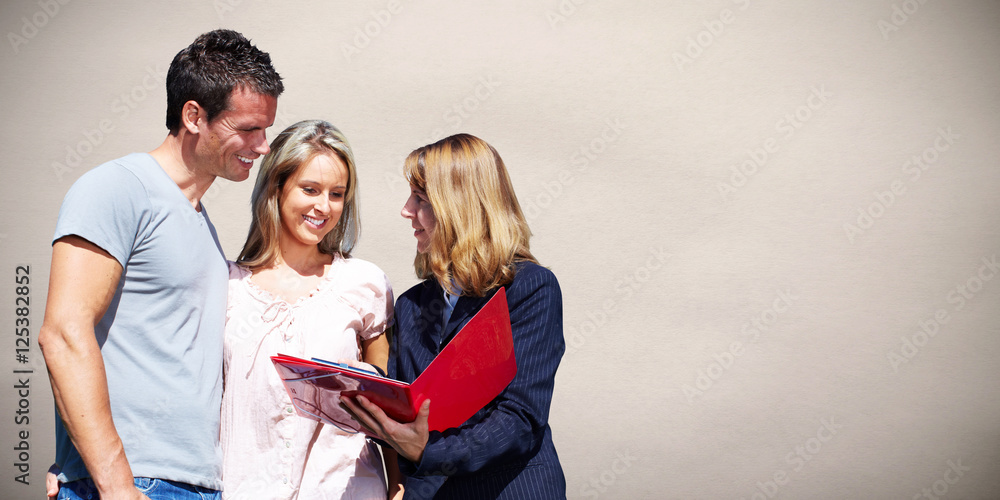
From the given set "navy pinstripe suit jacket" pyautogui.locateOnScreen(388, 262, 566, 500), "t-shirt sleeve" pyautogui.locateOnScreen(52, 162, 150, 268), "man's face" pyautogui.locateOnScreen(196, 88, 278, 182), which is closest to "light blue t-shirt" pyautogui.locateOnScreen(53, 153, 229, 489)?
"t-shirt sleeve" pyautogui.locateOnScreen(52, 162, 150, 268)

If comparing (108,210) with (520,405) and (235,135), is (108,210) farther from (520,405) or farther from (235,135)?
(520,405)

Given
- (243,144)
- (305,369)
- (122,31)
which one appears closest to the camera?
(305,369)

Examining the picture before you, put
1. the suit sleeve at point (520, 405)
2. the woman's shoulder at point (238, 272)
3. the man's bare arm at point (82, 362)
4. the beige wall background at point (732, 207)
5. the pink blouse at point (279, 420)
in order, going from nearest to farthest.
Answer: the man's bare arm at point (82, 362)
the suit sleeve at point (520, 405)
the pink blouse at point (279, 420)
the woman's shoulder at point (238, 272)
the beige wall background at point (732, 207)

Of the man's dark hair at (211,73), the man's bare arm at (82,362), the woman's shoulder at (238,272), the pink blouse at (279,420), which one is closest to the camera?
the man's bare arm at (82,362)

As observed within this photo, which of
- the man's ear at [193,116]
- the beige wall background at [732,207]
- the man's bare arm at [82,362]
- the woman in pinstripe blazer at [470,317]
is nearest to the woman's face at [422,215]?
the woman in pinstripe blazer at [470,317]

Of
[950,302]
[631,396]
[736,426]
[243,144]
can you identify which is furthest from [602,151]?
[243,144]

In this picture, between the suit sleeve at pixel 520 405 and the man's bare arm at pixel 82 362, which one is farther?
the suit sleeve at pixel 520 405

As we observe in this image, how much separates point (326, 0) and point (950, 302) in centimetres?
386

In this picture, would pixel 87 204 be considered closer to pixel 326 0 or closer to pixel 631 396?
pixel 326 0

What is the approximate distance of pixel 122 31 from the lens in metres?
3.52

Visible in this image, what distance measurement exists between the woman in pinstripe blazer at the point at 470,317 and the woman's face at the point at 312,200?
0.27m

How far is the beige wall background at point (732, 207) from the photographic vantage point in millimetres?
3625

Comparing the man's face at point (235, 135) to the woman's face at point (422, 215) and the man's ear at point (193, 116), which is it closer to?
the man's ear at point (193, 116)

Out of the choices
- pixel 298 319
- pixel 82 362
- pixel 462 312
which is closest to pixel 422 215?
pixel 462 312
